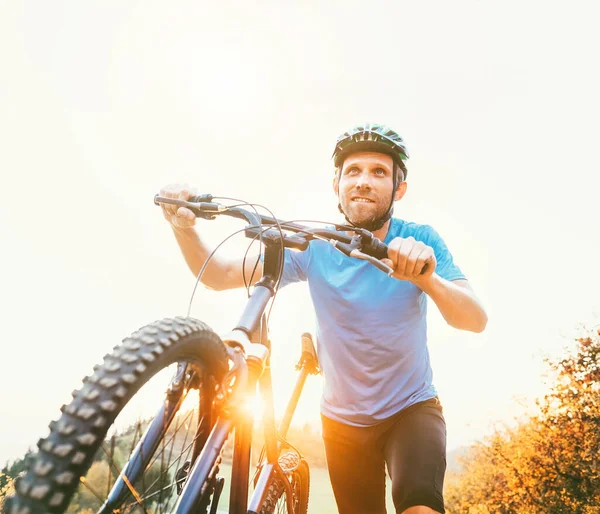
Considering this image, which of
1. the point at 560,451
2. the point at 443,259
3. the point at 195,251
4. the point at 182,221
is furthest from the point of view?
the point at 560,451

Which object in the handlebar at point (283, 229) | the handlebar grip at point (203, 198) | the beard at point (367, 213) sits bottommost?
the handlebar at point (283, 229)

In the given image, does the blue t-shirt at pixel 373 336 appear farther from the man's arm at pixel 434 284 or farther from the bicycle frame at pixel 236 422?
the bicycle frame at pixel 236 422

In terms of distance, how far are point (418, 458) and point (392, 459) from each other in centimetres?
29

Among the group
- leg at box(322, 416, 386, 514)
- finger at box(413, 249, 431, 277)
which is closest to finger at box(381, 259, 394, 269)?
finger at box(413, 249, 431, 277)

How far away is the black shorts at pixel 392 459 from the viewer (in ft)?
8.23

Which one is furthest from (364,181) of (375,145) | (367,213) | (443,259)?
(443,259)

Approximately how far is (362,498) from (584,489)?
50.2 feet

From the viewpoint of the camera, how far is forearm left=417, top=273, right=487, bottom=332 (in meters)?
2.53

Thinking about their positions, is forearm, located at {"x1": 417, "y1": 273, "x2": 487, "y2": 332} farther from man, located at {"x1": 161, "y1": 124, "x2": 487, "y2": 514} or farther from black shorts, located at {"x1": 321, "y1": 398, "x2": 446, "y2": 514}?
black shorts, located at {"x1": 321, "y1": 398, "x2": 446, "y2": 514}

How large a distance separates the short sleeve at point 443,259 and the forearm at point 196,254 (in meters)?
1.78

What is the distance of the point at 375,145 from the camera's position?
12.7 feet

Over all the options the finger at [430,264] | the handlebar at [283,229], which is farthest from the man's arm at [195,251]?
the finger at [430,264]

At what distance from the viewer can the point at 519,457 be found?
652 inches

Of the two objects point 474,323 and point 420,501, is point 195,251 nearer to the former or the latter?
point 474,323
